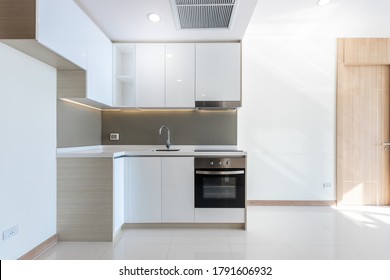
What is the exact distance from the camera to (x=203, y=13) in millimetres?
2646

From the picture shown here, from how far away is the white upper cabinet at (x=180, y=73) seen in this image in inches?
129

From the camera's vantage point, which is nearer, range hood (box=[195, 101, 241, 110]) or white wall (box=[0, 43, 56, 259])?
white wall (box=[0, 43, 56, 259])

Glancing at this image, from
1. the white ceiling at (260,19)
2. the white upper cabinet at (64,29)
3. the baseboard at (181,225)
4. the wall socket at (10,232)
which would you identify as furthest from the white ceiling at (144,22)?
the baseboard at (181,225)

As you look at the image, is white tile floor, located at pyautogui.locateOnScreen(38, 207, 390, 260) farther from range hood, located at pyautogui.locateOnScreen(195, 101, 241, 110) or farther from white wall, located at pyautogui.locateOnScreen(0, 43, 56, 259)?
range hood, located at pyautogui.locateOnScreen(195, 101, 241, 110)

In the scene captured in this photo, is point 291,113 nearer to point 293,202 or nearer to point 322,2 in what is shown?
point 293,202

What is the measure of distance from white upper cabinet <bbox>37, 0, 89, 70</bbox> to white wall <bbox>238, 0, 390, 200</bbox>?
2.27 metres

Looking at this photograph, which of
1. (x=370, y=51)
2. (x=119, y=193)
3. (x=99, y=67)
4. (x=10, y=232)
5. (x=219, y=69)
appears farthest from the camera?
(x=370, y=51)

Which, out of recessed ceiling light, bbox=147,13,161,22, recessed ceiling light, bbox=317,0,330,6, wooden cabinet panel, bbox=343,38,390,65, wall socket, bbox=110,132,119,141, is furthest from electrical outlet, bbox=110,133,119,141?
wooden cabinet panel, bbox=343,38,390,65

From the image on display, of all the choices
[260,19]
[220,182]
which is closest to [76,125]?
[220,182]

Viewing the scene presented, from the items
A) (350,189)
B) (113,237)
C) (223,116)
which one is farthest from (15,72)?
(350,189)

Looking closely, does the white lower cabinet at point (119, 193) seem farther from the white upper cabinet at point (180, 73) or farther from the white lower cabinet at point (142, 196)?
the white upper cabinet at point (180, 73)

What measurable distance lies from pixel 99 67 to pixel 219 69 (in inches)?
54.4

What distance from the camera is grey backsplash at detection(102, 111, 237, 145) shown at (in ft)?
12.1
